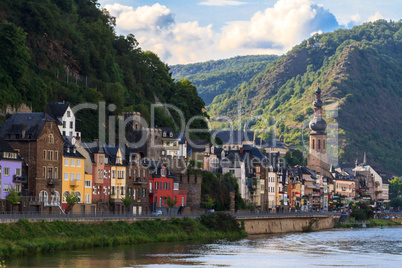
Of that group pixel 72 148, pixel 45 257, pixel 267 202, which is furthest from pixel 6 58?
pixel 267 202

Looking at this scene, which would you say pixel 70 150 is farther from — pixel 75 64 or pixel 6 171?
pixel 75 64

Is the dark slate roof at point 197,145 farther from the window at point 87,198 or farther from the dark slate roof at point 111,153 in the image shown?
the window at point 87,198

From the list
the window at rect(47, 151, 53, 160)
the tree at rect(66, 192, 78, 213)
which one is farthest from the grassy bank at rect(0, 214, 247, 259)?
the window at rect(47, 151, 53, 160)

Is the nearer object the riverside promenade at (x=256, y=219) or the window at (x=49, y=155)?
the riverside promenade at (x=256, y=219)

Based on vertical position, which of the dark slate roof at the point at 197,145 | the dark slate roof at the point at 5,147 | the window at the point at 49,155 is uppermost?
the dark slate roof at the point at 197,145

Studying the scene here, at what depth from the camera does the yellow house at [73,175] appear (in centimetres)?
8600

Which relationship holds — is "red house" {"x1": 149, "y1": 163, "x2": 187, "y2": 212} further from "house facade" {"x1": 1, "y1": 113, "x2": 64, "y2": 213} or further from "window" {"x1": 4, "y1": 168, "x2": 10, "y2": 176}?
Answer: "window" {"x1": 4, "y1": 168, "x2": 10, "y2": 176}

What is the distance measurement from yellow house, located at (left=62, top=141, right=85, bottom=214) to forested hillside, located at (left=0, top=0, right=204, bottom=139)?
42.0ft

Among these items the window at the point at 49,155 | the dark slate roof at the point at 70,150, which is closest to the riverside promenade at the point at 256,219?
the window at the point at 49,155

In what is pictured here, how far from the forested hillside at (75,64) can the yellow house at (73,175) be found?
504 inches

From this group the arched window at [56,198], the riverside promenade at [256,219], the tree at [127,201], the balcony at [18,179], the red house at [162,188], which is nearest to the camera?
the riverside promenade at [256,219]

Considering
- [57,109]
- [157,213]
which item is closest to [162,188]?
[157,213]

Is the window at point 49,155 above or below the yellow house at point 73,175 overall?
above

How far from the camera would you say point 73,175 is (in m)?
87.7
